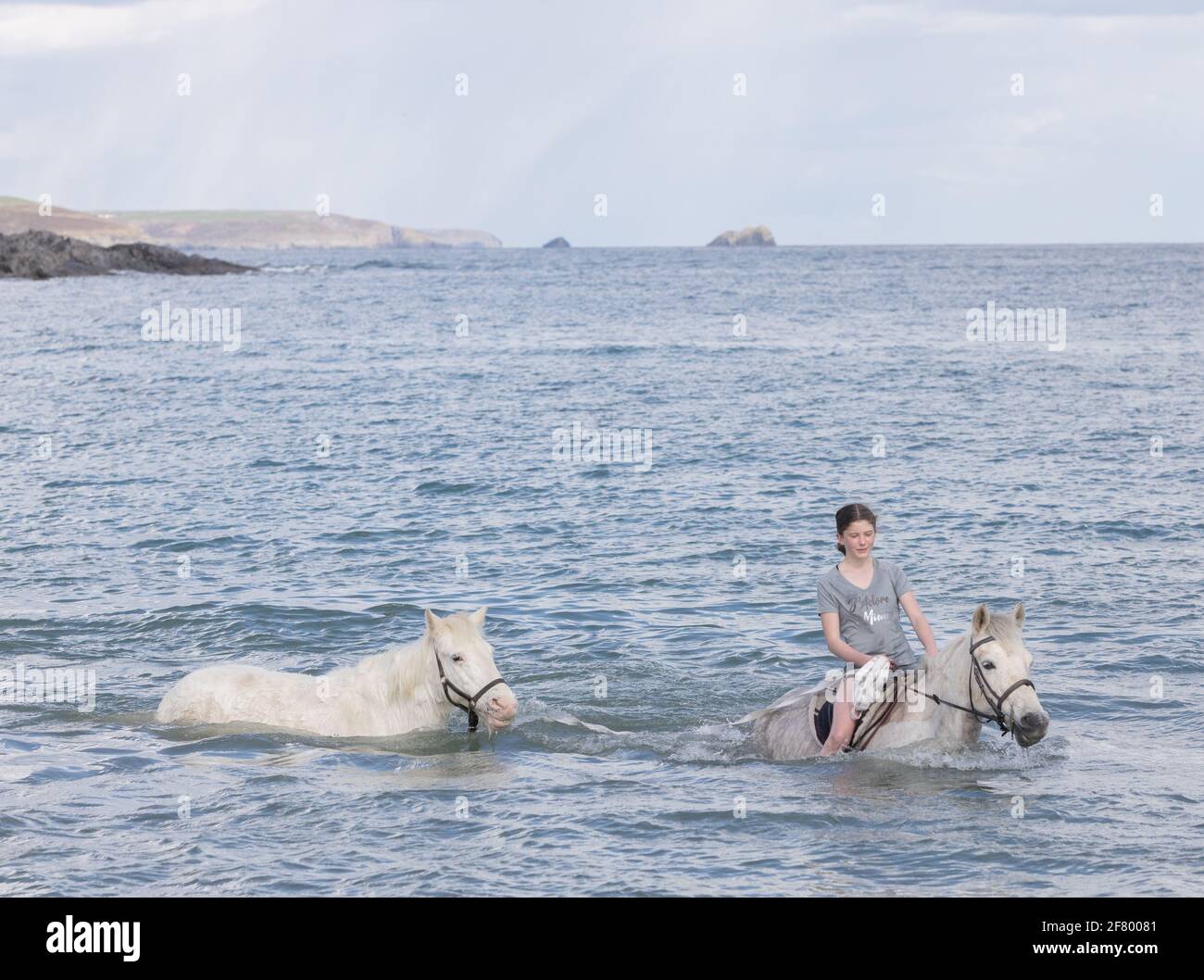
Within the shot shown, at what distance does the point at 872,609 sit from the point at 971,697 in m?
1.22

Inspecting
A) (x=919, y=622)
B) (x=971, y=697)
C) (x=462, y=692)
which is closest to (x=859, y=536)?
(x=919, y=622)

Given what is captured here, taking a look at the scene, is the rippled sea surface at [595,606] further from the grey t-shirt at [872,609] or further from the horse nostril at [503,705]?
the grey t-shirt at [872,609]

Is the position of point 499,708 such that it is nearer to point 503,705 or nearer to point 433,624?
point 503,705

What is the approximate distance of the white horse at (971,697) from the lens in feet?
31.3

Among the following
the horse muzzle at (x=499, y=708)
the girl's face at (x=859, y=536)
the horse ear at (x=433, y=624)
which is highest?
the girl's face at (x=859, y=536)

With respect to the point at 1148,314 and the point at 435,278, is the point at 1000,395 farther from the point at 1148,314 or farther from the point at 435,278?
the point at 435,278

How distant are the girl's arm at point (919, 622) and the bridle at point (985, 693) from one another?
611mm

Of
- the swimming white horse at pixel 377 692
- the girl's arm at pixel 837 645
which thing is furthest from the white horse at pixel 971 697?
the swimming white horse at pixel 377 692

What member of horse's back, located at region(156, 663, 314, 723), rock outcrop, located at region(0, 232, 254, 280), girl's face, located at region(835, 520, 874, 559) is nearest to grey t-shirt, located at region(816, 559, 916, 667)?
girl's face, located at region(835, 520, 874, 559)

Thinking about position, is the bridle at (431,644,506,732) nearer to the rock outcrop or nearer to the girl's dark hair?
the girl's dark hair

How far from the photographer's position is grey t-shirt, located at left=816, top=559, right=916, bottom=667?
10.8 metres

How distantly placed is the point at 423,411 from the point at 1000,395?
17.7 meters
